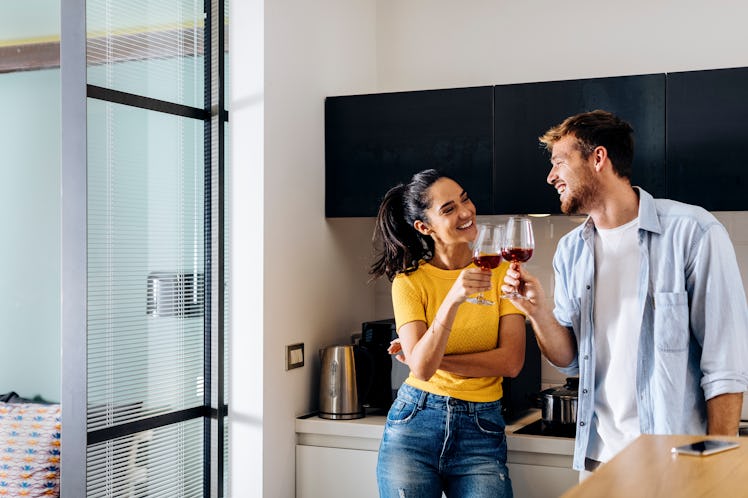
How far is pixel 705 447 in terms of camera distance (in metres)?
1.46

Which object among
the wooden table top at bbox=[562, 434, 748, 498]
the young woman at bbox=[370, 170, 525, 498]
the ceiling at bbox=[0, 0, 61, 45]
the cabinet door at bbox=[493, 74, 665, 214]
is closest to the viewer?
the wooden table top at bbox=[562, 434, 748, 498]

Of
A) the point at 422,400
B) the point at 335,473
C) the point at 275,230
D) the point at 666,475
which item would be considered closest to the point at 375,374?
the point at 335,473

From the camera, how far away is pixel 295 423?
10.3 feet

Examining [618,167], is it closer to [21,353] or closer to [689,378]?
[689,378]

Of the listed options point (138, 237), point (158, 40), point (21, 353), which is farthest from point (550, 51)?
point (21, 353)

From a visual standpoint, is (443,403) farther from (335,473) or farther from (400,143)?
(400,143)

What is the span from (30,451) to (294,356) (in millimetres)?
991

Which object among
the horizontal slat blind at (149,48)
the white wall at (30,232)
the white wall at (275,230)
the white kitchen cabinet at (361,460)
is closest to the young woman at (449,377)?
the white kitchen cabinet at (361,460)

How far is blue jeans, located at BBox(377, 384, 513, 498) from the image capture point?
2418 mm

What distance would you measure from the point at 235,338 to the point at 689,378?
1.43 m

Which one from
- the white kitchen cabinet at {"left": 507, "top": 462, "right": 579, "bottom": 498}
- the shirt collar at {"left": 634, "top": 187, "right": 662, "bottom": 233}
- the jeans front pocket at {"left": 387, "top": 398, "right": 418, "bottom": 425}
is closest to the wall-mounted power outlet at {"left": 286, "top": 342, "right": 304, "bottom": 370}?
the jeans front pocket at {"left": 387, "top": 398, "right": 418, "bottom": 425}

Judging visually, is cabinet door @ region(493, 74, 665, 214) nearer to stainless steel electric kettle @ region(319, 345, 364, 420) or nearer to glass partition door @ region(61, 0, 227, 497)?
stainless steel electric kettle @ region(319, 345, 364, 420)

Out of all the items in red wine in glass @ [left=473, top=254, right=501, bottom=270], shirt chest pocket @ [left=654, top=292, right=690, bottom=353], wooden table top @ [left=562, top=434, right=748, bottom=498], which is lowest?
wooden table top @ [left=562, top=434, right=748, bottom=498]

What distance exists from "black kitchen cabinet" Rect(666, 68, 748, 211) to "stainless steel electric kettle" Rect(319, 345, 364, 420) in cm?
121
